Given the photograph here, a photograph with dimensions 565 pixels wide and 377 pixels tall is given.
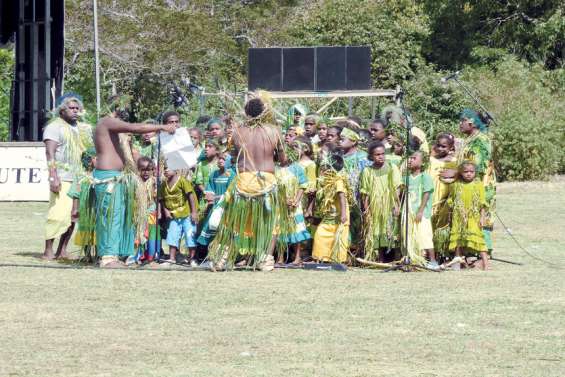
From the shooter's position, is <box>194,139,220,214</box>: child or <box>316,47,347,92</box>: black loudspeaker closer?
<box>194,139,220,214</box>: child

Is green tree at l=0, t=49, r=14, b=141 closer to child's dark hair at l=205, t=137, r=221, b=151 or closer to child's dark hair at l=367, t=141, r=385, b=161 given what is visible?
child's dark hair at l=205, t=137, r=221, b=151

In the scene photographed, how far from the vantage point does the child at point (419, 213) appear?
12.7 metres

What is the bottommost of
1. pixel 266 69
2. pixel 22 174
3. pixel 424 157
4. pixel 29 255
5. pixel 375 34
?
pixel 29 255

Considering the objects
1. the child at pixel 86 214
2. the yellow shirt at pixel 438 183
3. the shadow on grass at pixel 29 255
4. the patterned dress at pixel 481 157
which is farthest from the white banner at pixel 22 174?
the patterned dress at pixel 481 157

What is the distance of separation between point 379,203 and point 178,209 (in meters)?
1.97

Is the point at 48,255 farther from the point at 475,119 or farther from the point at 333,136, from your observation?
the point at 475,119

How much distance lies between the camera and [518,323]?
931 cm

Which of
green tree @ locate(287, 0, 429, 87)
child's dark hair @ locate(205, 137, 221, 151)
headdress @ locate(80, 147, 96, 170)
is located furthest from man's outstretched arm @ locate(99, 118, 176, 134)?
green tree @ locate(287, 0, 429, 87)

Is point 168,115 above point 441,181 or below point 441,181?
above

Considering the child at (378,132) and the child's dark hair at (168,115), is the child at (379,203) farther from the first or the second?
the child's dark hair at (168,115)

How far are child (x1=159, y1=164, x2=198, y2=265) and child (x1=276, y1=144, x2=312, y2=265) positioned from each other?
897 millimetres

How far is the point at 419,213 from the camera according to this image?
12.7 meters

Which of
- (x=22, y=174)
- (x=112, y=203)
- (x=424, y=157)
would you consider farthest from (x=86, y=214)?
(x=22, y=174)

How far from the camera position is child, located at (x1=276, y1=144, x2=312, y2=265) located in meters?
12.8
